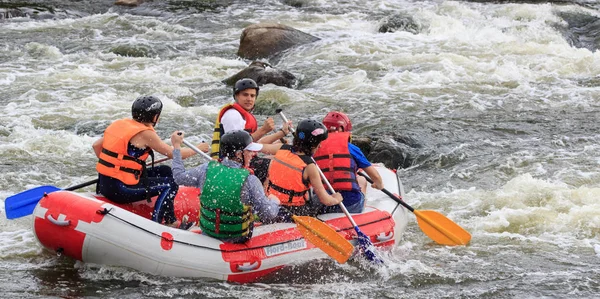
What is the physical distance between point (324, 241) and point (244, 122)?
4.34ft

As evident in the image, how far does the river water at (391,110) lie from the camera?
604 cm

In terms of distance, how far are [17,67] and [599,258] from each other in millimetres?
10838

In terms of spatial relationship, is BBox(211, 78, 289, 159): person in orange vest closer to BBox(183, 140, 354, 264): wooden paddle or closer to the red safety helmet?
the red safety helmet

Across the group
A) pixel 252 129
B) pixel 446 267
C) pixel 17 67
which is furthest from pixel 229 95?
pixel 446 267

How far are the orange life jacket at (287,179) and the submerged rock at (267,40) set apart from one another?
29.8ft

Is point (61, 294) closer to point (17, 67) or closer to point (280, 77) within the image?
point (280, 77)

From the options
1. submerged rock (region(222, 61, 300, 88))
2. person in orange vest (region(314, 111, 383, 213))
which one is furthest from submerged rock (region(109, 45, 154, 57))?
person in orange vest (region(314, 111, 383, 213))

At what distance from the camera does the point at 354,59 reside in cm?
1449

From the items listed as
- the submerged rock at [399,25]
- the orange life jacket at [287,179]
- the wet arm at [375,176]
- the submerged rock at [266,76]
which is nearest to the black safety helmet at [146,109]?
the orange life jacket at [287,179]

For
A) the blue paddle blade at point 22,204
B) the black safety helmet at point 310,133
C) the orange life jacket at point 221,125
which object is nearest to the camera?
the black safety helmet at point 310,133

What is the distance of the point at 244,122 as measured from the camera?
21.7 ft

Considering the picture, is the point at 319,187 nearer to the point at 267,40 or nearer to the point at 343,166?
the point at 343,166

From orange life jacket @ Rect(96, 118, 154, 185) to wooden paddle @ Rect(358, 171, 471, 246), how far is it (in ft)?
7.08

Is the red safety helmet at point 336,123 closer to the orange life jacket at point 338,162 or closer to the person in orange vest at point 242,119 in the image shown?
the orange life jacket at point 338,162
